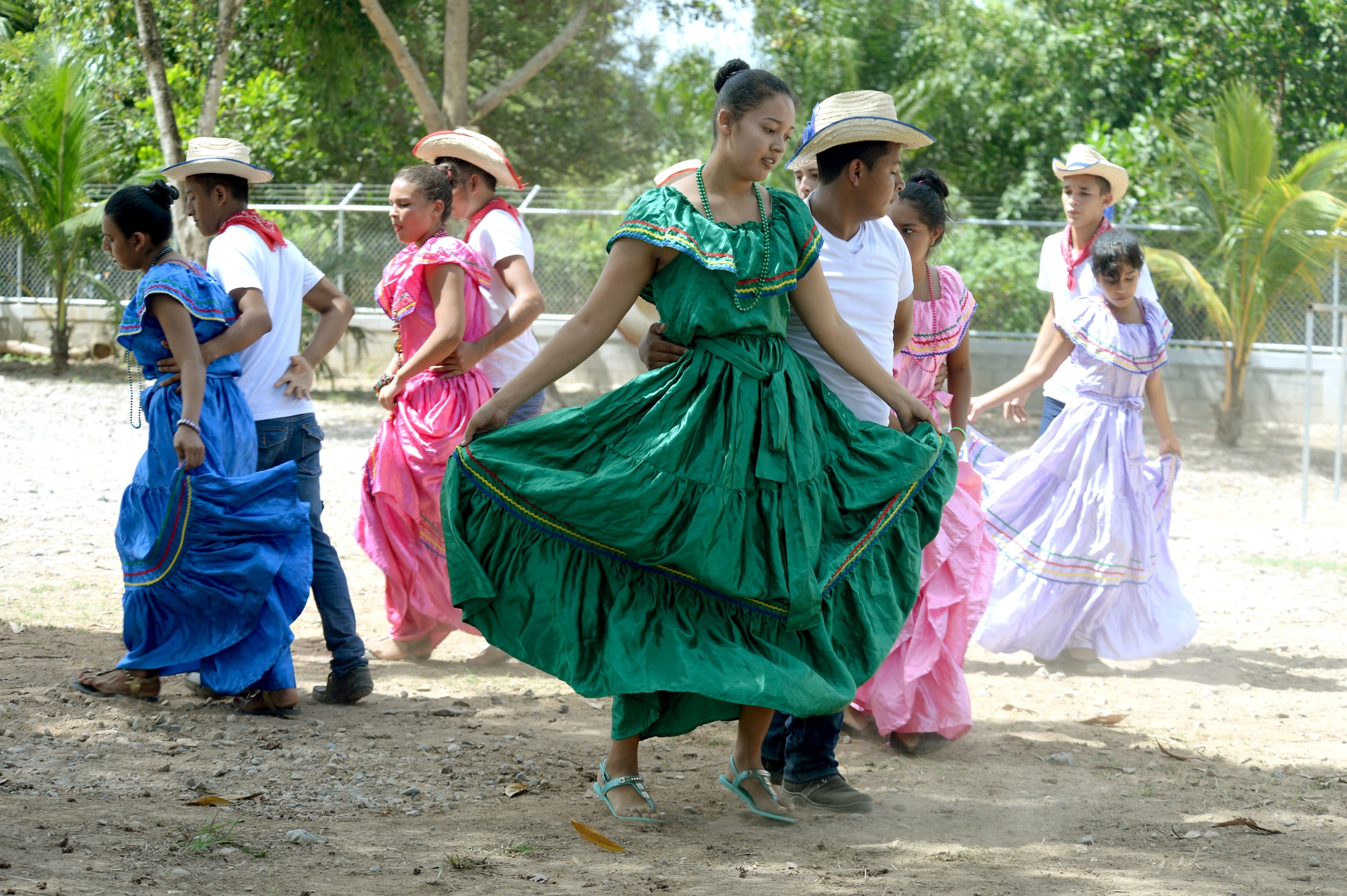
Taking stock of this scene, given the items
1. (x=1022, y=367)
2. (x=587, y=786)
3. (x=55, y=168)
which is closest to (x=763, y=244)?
(x=587, y=786)

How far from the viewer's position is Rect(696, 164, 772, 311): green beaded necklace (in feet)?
10.5

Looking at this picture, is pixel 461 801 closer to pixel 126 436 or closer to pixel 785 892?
pixel 785 892

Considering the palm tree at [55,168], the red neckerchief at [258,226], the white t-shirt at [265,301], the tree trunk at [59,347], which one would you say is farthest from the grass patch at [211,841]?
the tree trunk at [59,347]

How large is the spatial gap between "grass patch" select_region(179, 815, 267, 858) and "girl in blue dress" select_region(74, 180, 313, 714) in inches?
39.6

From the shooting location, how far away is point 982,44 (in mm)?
17984

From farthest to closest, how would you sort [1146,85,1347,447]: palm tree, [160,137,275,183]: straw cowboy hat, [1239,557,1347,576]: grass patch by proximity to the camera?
[1146,85,1347,447]: palm tree → [1239,557,1347,576]: grass patch → [160,137,275,183]: straw cowboy hat

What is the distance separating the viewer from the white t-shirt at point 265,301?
4262mm

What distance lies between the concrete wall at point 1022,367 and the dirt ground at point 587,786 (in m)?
7.82

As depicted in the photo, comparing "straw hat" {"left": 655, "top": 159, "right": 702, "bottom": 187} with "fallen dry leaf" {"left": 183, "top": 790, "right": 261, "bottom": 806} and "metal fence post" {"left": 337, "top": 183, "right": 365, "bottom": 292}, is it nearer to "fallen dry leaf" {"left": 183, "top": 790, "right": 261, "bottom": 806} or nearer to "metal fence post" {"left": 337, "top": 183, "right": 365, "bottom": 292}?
"fallen dry leaf" {"left": 183, "top": 790, "right": 261, "bottom": 806}

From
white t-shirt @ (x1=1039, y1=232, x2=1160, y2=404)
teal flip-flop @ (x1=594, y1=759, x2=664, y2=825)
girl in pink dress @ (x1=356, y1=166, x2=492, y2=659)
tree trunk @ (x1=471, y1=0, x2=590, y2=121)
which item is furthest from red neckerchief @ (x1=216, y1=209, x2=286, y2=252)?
tree trunk @ (x1=471, y1=0, x2=590, y2=121)

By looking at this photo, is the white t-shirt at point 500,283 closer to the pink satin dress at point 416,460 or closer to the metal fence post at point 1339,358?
the pink satin dress at point 416,460

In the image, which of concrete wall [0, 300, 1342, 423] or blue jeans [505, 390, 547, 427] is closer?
blue jeans [505, 390, 547, 427]

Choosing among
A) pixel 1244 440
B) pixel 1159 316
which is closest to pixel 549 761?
pixel 1159 316

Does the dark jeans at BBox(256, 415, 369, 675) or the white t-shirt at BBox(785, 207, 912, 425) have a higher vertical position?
the white t-shirt at BBox(785, 207, 912, 425)
